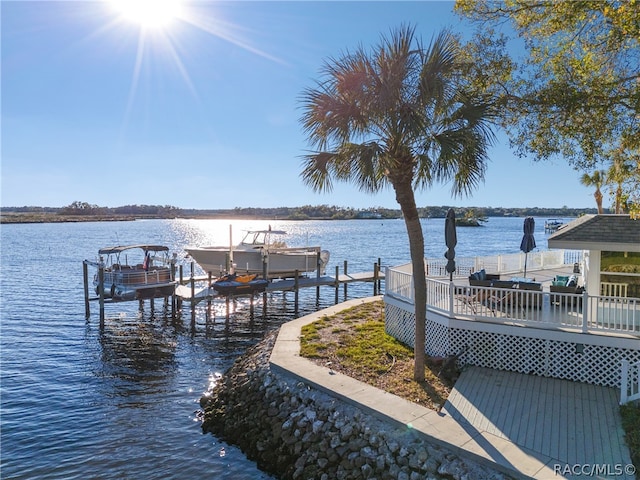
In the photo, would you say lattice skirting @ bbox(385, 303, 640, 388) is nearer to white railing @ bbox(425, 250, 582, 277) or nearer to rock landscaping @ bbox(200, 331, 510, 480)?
rock landscaping @ bbox(200, 331, 510, 480)

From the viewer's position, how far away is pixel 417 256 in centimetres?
911

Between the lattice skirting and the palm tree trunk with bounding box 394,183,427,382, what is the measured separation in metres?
1.42

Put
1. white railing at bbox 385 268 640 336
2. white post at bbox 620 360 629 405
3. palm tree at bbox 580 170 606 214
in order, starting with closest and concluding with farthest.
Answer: white post at bbox 620 360 629 405, white railing at bbox 385 268 640 336, palm tree at bbox 580 170 606 214

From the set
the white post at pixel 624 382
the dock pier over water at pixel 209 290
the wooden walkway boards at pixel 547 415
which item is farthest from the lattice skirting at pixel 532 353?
the dock pier over water at pixel 209 290

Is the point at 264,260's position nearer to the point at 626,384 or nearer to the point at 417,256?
the point at 417,256

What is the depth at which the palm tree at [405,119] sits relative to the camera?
8227 mm

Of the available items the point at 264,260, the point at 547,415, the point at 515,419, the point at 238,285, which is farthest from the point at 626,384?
the point at 264,260

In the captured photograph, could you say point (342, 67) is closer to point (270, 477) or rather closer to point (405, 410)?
point (405, 410)

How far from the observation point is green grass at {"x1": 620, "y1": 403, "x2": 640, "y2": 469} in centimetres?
661

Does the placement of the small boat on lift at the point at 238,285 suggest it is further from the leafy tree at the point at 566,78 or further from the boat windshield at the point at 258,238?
the leafy tree at the point at 566,78

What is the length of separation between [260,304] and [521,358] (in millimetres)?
18440

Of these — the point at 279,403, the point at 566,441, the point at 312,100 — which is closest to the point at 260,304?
the point at 279,403

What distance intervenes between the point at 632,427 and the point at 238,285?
15.9m

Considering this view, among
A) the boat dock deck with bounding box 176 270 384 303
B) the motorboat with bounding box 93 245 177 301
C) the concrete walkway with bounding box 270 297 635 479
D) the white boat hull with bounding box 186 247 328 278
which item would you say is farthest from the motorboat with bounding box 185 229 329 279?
the concrete walkway with bounding box 270 297 635 479
